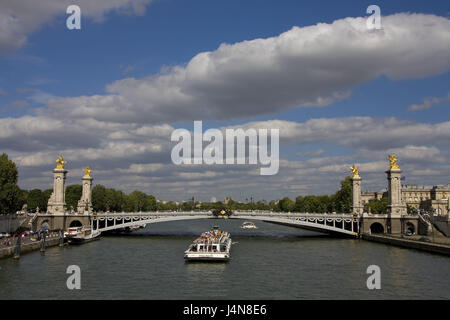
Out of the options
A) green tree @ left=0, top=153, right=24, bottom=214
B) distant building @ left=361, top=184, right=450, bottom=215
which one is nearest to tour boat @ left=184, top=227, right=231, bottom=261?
green tree @ left=0, top=153, right=24, bottom=214

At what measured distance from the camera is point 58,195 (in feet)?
216

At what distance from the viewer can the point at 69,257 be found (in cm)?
4162

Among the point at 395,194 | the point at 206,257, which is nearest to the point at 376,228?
the point at 395,194

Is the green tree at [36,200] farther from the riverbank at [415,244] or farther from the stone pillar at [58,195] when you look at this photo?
the riverbank at [415,244]

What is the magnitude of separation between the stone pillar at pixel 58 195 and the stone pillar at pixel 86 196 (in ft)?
12.1

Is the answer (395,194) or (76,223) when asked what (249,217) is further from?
(76,223)

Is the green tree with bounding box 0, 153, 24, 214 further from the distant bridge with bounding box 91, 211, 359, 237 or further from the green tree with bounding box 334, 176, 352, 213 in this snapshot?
the green tree with bounding box 334, 176, 352, 213

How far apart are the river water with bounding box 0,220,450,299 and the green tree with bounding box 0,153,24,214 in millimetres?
14904

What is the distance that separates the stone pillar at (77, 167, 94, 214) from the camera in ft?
228

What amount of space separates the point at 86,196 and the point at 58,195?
20.9ft

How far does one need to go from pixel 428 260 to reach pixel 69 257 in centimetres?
3121

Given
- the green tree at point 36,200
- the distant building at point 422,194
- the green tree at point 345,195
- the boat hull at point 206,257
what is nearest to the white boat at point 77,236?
the boat hull at point 206,257
